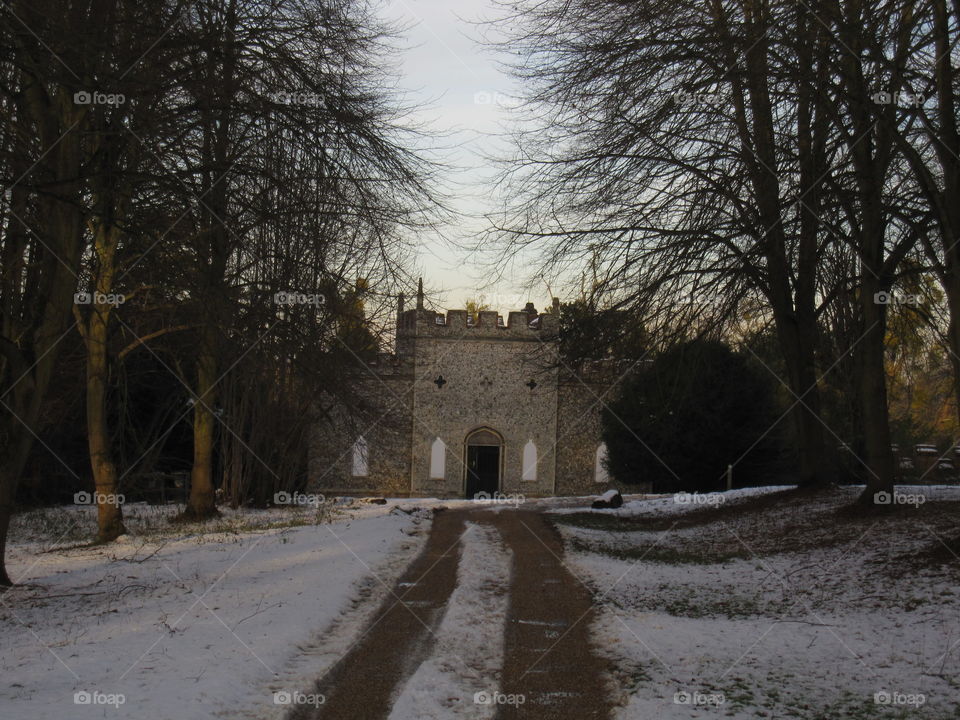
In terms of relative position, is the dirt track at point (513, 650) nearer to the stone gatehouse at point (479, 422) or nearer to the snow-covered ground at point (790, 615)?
the snow-covered ground at point (790, 615)

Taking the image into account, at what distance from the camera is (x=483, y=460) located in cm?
3581

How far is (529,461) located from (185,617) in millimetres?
28244

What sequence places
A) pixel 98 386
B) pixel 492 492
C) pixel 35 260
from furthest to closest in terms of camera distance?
pixel 492 492 < pixel 98 386 < pixel 35 260

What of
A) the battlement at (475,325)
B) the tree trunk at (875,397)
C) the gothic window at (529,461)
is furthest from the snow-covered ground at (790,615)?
the battlement at (475,325)

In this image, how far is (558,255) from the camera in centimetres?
1337

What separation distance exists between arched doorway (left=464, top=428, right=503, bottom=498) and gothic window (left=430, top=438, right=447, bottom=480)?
0.91 meters

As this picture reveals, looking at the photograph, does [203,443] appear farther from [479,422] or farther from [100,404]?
[479,422]

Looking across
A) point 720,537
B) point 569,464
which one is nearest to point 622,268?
point 720,537

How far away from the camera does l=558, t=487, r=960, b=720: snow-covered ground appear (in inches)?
237

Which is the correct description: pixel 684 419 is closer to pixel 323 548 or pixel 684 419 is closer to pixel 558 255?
pixel 558 255

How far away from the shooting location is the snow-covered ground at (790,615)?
6020 mm

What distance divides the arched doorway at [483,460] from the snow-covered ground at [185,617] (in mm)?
20200

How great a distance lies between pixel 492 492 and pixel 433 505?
10798mm

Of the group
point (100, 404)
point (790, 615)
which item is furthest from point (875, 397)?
point (100, 404)
